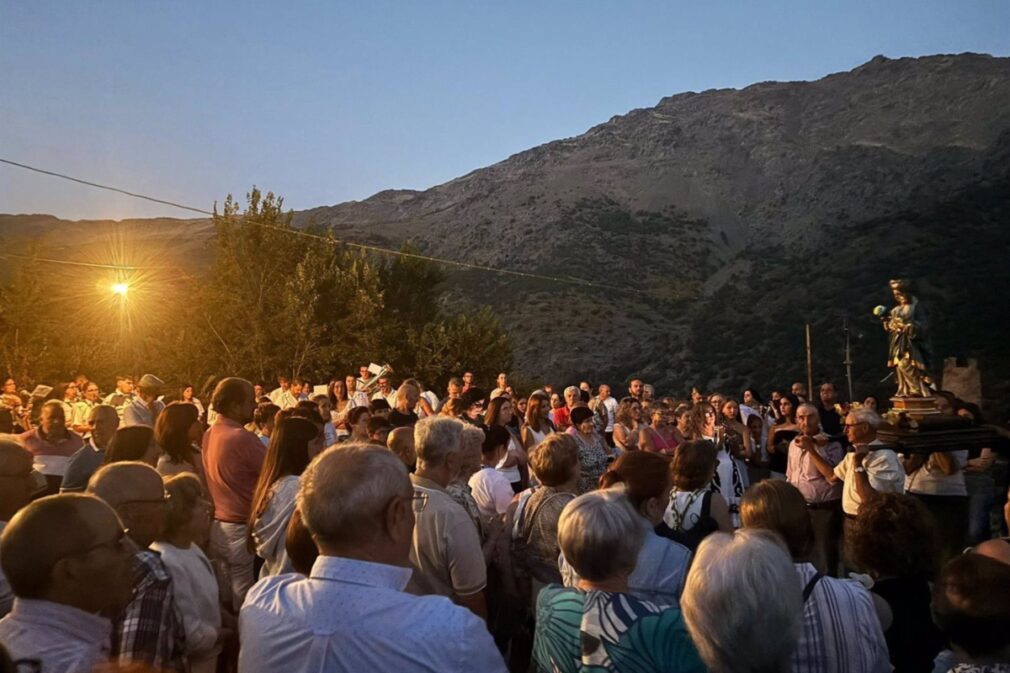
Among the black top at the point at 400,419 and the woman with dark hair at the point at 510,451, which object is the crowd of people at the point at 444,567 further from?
the black top at the point at 400,419

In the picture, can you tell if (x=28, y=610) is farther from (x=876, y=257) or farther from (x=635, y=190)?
(x=635, y=190)

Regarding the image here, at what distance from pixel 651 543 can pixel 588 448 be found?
4.52 meters

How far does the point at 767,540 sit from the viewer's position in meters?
2.40

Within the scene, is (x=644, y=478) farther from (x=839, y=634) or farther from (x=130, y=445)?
(x=130, y=445)

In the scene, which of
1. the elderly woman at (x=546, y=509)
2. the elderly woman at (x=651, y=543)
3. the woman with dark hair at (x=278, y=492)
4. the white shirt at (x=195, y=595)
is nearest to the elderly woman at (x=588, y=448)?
the elderly woman at (x=546, y=509)

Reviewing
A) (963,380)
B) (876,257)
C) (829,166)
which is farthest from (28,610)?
(829,166)

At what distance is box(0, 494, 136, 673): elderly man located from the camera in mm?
2455

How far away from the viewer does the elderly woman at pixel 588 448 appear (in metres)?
7.86

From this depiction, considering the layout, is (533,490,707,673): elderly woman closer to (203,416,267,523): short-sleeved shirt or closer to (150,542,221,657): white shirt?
(150,542,221,657): white shirt

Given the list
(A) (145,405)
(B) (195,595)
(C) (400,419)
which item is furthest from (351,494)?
(A) (145,405)

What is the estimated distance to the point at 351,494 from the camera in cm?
242

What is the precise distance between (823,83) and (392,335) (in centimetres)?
9996

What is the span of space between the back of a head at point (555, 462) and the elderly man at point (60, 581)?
103 inches

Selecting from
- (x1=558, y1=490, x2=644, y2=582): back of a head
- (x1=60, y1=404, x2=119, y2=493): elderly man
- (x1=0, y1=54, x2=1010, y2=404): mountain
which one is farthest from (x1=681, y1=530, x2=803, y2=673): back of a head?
(x1=0, y1=54, x2=1010, y2=404): mountain
